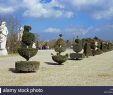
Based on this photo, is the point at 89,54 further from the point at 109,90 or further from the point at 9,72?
the point at 109,90

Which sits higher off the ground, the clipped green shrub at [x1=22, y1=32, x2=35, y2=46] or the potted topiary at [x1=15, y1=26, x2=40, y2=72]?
the clipped green shrub at [x1=22, y1=32, x2=35, y2=46]

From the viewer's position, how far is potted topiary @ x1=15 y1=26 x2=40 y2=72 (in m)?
22.8

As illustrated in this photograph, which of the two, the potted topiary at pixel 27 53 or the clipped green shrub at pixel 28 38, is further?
the clipped green shrub at pixel 28 38

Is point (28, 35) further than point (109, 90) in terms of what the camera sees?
Yes

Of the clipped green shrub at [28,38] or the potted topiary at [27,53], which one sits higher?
the clipped green shrub at [28,38]

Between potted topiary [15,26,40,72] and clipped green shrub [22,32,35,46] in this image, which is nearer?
potted topiary [15,26,40,72]

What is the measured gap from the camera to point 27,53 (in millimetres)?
23516

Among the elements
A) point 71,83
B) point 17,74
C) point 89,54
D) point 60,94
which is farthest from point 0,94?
point 89,54

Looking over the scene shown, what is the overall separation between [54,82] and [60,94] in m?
5.05

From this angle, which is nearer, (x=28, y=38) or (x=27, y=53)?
(x=27, y=53)

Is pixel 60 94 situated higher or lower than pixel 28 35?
lower

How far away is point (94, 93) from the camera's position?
13.5 meters

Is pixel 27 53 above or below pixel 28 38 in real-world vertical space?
below

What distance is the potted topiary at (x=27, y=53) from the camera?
22763 millimetres
